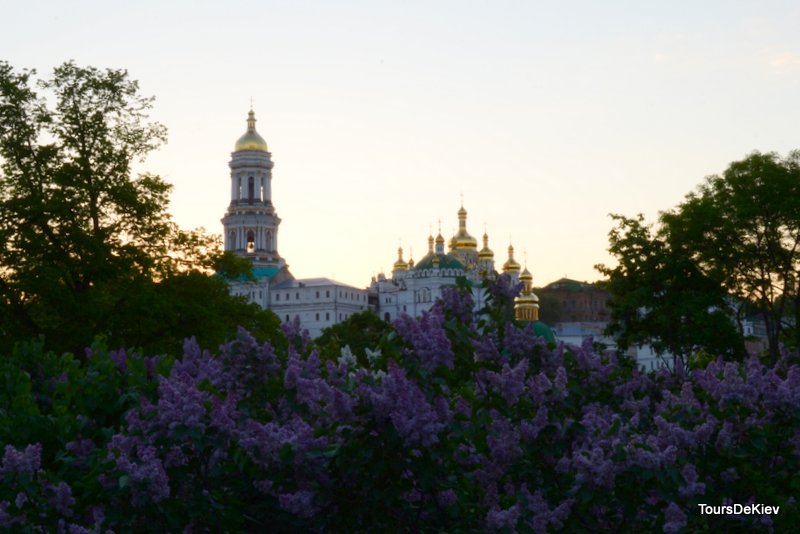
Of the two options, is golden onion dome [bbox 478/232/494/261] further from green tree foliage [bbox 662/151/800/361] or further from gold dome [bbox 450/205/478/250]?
green tree foliage [bbox 662/151/800/361]

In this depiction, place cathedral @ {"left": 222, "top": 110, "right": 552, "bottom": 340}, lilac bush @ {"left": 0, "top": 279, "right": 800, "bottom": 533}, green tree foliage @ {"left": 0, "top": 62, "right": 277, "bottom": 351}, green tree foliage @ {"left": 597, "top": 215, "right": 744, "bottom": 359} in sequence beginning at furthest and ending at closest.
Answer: cathedral @ {"left": 222, "top": 110, "right": 552, "bottom": 340} < green tree foliage @ {"left": 597, "top": 215, "right": 744, "bottom": 359} < green tree foliage @ {"left": 0, "top": 62, "right": 277, "bottom": 351} < lilac bush @ {"left": 0, "top": 279, "right": 800, "bottom": 533}

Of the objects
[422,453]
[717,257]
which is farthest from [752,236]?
[422,453]

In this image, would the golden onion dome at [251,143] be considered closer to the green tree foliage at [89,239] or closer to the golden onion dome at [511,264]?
the golden onion dome at [511,264]

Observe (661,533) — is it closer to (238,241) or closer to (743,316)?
(743,316)

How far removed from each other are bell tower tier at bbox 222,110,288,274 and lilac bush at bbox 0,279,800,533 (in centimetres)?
16076

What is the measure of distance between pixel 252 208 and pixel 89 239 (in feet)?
442

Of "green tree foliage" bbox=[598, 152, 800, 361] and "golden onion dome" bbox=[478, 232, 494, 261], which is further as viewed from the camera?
"golden onion dome" bbox=[478, 232, 494, 261]

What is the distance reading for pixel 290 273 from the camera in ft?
591

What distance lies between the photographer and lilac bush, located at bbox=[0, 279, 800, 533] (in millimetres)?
9133

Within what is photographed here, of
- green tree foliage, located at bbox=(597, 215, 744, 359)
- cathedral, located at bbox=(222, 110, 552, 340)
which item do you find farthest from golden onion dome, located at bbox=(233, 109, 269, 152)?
green tree foliage, located at bbox=(597, 215, 744, 359)

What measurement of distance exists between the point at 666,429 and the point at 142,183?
33334mm

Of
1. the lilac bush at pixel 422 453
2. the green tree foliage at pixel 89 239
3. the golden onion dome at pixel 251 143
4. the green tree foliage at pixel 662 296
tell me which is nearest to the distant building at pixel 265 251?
the golden onion dome at pixel 251 143

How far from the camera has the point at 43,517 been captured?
9.43m

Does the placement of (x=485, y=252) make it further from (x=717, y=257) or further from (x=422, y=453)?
(x=422, y=453)
